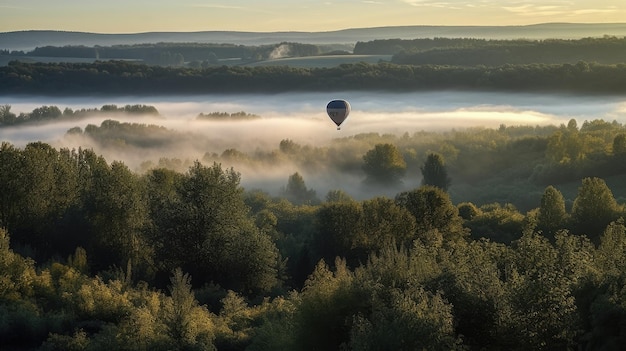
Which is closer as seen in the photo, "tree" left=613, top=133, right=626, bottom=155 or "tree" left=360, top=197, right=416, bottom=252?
"tree" left=360, top=197, right=416, bottom=252

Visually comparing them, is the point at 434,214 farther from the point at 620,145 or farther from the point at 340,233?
the point at 620,145

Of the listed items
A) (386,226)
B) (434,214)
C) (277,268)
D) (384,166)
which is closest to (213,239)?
(277,268)

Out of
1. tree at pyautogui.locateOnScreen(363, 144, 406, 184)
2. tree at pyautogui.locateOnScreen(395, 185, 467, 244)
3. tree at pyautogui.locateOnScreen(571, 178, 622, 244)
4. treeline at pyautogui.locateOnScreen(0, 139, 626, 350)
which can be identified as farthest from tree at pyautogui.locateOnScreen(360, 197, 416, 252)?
tree at pyautogui.locateOnScreen(363, 144, 406, 184)

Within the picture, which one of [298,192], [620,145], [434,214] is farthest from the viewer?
[298,192]

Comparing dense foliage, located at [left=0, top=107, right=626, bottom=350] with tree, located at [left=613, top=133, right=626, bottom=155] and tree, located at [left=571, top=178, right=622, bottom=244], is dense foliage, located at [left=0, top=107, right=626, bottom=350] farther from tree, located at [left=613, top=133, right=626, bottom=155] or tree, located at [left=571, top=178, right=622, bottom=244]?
tree, located at [left=613, top=133, right=626, bottom=155]

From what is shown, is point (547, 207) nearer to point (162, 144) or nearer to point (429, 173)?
point (429, 173)

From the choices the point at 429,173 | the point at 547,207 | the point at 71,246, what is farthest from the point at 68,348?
the point at 429,173
